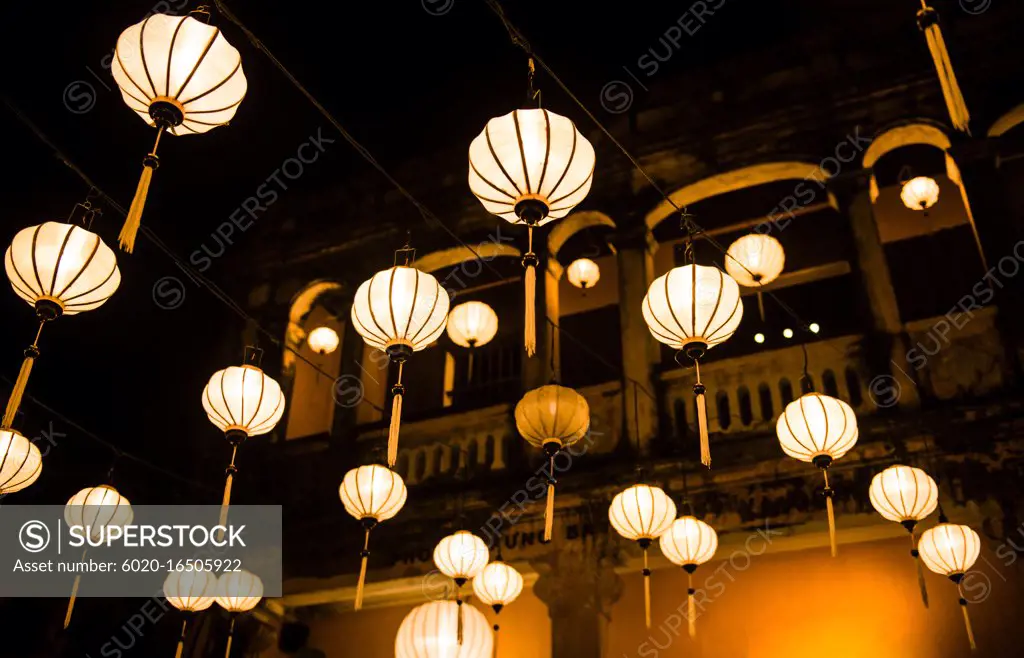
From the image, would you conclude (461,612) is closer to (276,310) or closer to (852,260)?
(852,260)

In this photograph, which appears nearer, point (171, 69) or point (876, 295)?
point (171, 69)

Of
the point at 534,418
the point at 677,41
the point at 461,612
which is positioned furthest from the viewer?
the point at 677,41

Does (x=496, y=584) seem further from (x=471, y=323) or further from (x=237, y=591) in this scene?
(x=471, y=323)

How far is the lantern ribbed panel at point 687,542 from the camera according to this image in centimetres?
759

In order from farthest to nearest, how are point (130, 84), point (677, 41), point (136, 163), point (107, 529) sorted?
point (136, 163) < point (677, 41) < point (107, 529) < point (130, 84)

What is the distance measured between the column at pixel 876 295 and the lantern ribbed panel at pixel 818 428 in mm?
1503

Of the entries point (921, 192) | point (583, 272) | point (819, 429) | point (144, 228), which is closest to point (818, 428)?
point (819, 429)

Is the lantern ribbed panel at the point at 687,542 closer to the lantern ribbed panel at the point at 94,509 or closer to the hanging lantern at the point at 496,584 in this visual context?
the hanging lantern at the point at 496,584

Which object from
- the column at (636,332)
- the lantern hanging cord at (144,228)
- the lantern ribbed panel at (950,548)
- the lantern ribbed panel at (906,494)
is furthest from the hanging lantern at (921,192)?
the lantern hanging cord at (144,228)

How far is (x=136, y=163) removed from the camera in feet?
36.9

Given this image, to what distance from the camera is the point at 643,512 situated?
7469mm

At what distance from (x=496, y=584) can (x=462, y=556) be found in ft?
1.34

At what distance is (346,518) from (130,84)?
5769 mm

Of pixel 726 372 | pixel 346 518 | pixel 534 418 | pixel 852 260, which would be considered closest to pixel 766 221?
pixel 852 260
